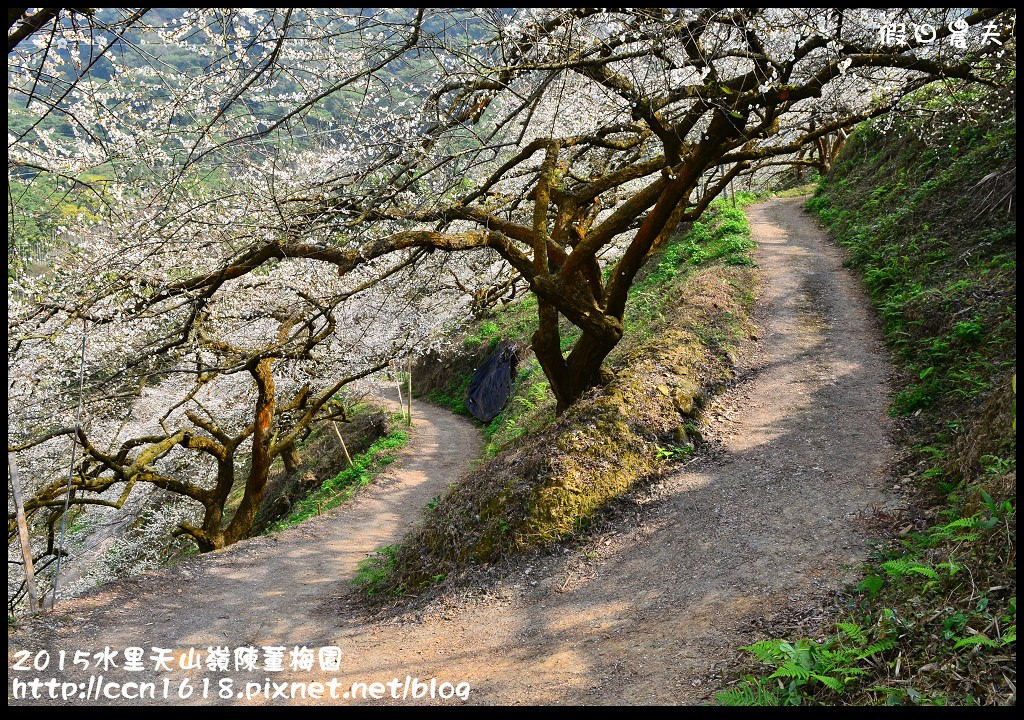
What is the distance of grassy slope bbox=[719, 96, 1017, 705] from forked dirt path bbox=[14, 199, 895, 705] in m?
0.41

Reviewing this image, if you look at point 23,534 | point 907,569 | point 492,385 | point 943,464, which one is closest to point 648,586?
point 907,569

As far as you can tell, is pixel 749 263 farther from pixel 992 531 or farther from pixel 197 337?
pixel 197 337

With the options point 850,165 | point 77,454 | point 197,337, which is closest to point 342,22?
point 197,337

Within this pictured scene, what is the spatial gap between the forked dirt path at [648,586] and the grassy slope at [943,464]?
1.33 ft

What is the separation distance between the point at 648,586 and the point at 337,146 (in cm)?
557

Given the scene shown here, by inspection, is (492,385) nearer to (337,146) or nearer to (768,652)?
(337,146)

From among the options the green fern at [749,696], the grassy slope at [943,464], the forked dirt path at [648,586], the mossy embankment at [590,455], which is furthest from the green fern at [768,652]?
the mossy embankment at [590,455]

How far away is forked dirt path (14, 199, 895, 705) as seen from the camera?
14.4 feet

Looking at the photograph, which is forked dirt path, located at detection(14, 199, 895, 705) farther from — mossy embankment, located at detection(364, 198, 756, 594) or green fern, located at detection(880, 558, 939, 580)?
green fern, located at detection(880, 558, 939, 580)

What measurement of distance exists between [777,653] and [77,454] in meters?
15.1

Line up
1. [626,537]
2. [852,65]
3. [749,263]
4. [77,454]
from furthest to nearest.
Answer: [77,454], [749,263], [626,537], [852,65]

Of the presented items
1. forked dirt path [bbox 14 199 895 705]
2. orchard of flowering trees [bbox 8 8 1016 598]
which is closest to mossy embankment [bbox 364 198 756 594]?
forked dirt path [bbox 14 199 895 705]

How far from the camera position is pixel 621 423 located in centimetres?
729

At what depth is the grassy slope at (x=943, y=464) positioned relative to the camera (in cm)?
309
